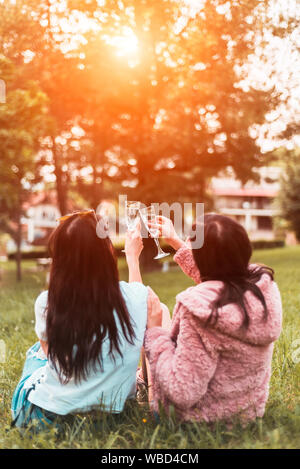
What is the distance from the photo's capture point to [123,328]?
2428 mm

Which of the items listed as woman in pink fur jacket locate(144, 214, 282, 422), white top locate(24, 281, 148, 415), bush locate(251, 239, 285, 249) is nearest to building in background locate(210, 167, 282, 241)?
bush locate(251, 239, 285, 249)

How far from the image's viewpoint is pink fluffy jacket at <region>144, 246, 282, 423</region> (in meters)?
2.15

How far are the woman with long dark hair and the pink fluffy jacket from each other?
6.9 inches

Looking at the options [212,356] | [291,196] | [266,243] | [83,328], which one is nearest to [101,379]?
[83,328]

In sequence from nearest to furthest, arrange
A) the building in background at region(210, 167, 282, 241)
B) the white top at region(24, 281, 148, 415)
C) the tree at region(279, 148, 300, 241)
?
the white top at region(24, 281, 148, 415), the tree at region(279, 148, 300, 241), the building in background at region(210, 167, 282, 241)

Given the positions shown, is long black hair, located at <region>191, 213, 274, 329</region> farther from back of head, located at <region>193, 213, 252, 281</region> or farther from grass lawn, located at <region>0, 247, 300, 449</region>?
grass lawn, located at <region>0, 247, 300, 449</region>

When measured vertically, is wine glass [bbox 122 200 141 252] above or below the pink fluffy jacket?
above

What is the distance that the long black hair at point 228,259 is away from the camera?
2148mm

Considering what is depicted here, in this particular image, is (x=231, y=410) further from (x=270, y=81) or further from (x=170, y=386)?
(x=270, y=81)

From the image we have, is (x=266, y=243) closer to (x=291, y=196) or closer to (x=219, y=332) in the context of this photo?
(x=291, y=196)

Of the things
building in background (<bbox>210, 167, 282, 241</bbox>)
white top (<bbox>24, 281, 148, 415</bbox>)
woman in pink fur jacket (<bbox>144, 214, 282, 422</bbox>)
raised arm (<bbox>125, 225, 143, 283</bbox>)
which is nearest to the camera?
woman in pink fur jacket (<bbox>144, 214, 282, 422</bbox>)

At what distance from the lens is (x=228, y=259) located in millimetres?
2199

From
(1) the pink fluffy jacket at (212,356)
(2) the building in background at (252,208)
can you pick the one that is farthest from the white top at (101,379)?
(2) the building in background at (252,208)

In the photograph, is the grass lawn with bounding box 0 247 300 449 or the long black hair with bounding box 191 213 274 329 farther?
the grass lawn with bounding box 0 247 300 449
